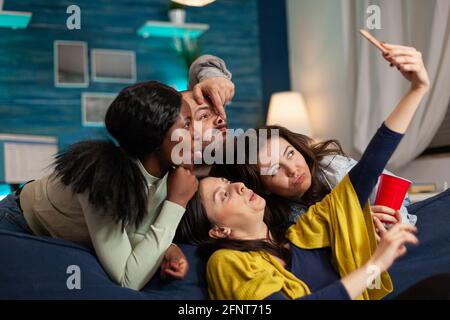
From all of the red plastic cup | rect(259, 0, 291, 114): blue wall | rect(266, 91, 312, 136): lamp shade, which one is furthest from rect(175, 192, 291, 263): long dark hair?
rect(259, 0, 291, 114): blue wall

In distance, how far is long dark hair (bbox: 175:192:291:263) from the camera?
1.50 meters

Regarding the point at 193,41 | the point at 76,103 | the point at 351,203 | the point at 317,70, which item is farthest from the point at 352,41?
the point at 351,203

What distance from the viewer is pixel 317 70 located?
4.80 metres

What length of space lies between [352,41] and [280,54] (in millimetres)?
881

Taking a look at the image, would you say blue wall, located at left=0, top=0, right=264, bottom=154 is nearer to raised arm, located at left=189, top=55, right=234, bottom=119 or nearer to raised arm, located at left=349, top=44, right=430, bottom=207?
raised arm, located at left=189, top=55, right=234, bottom=119

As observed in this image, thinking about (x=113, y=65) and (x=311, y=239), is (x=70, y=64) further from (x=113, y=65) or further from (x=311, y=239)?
(x=311, y=239)

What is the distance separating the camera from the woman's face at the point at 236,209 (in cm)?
154

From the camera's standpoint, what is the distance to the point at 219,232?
156cm

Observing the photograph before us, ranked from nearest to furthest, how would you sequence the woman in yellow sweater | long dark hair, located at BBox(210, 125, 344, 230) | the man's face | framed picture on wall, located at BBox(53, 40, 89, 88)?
1. the woman in yellow sweater
2. the man's face
3. long dark hair, located at BBox(210, 125, 344, 230)
4. framed picture on wall, located at BBox(53, 40, 89, 88)

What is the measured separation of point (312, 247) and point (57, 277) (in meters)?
→ 0.63

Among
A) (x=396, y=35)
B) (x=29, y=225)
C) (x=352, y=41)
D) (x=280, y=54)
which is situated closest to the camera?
(x=29, y=225)

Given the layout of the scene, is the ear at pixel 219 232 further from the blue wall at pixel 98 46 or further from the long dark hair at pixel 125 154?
the blue wall at pixel 98 46

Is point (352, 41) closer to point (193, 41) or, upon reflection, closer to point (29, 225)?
point (193, 41)

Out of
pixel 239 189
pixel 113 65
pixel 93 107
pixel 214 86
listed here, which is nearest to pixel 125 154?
pixel 239 189
